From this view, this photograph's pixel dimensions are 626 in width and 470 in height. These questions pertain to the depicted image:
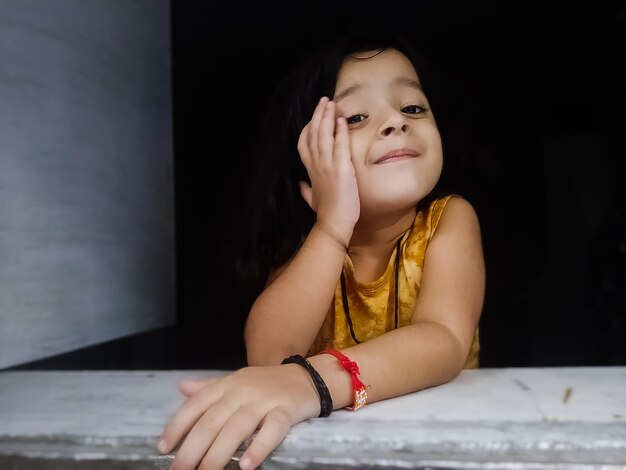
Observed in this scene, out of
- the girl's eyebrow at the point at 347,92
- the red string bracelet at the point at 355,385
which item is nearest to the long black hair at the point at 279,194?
the girl's eyebrow at the point at 347,92

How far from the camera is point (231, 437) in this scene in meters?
0.52

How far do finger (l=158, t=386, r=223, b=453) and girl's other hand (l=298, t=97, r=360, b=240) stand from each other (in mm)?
472

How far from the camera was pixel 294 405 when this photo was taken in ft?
1.91

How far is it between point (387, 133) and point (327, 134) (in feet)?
0.34

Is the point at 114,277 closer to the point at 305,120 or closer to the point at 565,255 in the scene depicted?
the point at 305,120

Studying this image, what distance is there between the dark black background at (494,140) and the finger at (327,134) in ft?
3.18

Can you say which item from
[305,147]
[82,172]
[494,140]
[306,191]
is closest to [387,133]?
[305,147]

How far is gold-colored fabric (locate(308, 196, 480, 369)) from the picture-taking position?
112 cm

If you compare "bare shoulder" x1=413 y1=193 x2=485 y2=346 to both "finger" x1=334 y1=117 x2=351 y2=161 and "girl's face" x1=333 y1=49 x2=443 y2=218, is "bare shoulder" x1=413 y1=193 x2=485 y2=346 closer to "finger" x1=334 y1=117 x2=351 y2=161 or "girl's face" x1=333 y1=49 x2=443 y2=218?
"girl's face" x1=333 y1=49 x2=443 y2=218

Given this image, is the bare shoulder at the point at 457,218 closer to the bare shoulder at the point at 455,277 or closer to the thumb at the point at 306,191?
the bare shoulder at the point at 455,277

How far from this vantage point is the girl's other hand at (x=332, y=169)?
100 cm

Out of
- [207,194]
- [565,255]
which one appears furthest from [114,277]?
[565,255]

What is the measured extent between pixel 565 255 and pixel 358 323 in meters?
1.38

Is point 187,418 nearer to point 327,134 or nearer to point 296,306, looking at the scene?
point 296,306
